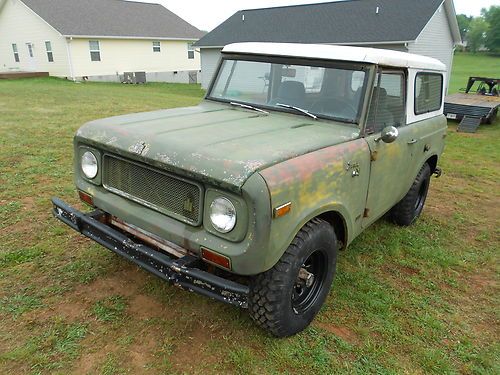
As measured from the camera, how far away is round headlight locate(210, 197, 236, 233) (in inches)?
89.6

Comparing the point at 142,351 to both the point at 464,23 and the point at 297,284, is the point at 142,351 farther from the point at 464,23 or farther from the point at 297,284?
the point at 464,23

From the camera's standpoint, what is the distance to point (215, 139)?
2.70m

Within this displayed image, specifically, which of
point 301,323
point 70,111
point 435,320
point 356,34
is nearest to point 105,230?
point 301,323

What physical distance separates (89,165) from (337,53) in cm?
219

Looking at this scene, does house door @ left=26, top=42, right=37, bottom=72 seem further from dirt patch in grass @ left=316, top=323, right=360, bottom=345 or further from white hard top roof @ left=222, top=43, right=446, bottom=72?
dirt patch in grass @ left=316, top=323, right=360, bottom=345

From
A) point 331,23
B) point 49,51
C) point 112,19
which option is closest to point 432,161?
point 331,23

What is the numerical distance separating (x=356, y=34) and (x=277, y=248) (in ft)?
63.8

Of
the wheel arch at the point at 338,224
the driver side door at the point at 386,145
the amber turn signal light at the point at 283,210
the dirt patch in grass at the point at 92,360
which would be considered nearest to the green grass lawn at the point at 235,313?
the dirt patch in grass at the point at 92,360

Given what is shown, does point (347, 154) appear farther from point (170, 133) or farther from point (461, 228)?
point (461, 228)

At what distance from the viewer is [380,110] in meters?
3.40

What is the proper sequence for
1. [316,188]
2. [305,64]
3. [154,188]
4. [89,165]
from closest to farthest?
[316,188], [154,188], [89,165], [305,64]

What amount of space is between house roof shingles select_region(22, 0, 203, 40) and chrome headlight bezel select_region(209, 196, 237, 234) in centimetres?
2578

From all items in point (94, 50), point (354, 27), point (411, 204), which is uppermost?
point (354, 27)

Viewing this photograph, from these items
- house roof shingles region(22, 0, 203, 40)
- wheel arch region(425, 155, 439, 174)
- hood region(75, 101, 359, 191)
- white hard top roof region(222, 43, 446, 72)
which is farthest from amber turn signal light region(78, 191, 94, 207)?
house roof shingles region(22, 0, 203, 40)
